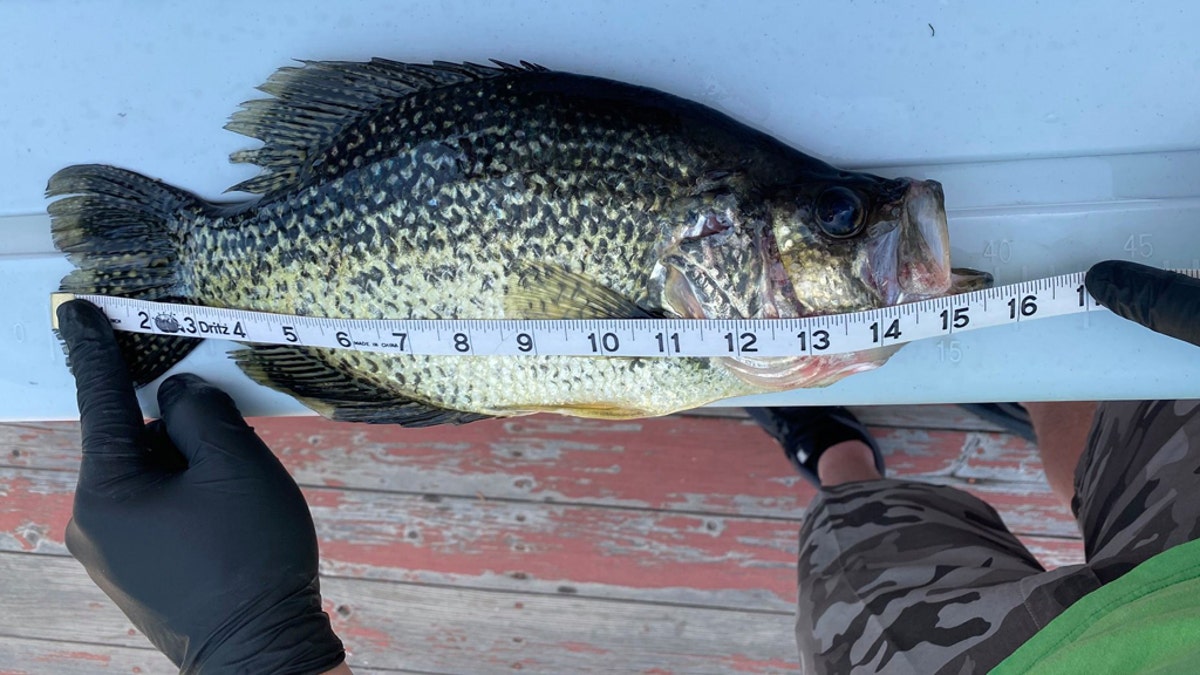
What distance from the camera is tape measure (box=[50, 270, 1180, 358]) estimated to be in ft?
4.47

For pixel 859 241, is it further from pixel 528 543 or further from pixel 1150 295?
pixel 528 543

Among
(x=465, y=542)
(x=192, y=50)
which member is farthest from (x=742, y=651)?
(x=192, y=50)

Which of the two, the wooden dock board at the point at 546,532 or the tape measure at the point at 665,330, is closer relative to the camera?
the tape measure at the point at 665,330

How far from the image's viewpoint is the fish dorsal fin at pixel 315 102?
1.46m

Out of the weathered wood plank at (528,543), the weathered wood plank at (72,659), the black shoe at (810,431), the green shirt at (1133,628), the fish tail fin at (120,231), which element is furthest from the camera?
the weathered wood plank at (72,659)

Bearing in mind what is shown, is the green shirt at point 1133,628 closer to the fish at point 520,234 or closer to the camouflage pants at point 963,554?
the camouflage pants at point 963,554

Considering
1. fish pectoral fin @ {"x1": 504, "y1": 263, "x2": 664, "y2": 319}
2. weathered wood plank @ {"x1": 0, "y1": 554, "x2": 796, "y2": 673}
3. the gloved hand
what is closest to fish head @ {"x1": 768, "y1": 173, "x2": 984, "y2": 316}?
fish pectoral fin @ {"x1": 504, "y1": 263, "x2": 664, "y2": 319}

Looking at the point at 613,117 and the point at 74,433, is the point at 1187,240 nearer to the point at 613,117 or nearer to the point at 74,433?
the point at 613,117

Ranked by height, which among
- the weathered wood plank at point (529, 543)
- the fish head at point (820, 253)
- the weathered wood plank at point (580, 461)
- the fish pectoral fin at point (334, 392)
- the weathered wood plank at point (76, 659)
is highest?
the fish head at point (820, 253)

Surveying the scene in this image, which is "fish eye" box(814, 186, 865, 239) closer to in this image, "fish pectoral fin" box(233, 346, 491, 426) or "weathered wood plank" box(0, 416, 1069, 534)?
"fish pectoral fin" box(233, 346, 491, 426)

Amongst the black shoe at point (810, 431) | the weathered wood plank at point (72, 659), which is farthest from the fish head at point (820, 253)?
the weathered wood plank at point (72, 659)

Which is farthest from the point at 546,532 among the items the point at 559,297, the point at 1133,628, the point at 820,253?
the point at 1133,628

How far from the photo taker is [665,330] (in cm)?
138

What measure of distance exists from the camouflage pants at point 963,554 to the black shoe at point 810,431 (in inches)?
8.6
